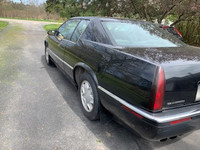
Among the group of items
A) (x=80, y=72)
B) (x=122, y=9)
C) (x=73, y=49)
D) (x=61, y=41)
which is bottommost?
(x=80, y=72)

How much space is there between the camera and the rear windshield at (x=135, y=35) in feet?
8.19

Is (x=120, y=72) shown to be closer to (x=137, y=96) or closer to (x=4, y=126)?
(x=137, y=96)

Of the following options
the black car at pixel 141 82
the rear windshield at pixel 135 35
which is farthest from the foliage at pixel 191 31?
the black car at pixel 141 82

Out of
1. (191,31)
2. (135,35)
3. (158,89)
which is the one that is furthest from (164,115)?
(191,31)

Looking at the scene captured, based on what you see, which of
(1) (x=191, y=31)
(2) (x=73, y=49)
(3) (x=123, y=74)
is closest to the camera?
(3) (x=123, y=74)

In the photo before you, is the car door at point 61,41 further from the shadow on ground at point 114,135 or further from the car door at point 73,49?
the shadow on ground at point 114,135

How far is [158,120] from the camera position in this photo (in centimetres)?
163

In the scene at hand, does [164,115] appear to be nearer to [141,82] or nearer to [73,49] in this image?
[141,82]

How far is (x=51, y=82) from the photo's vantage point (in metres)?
4.15

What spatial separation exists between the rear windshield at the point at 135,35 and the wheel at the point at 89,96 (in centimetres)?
71

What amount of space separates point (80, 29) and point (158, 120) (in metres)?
2.27

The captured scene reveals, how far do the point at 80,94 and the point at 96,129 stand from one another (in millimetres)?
695

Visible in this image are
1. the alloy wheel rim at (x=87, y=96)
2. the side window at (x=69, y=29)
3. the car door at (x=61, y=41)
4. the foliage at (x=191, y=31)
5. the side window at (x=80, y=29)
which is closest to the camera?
the alloy wheel rim at (x=87, y=96)

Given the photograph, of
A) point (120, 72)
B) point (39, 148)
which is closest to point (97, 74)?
point (120, 72)
